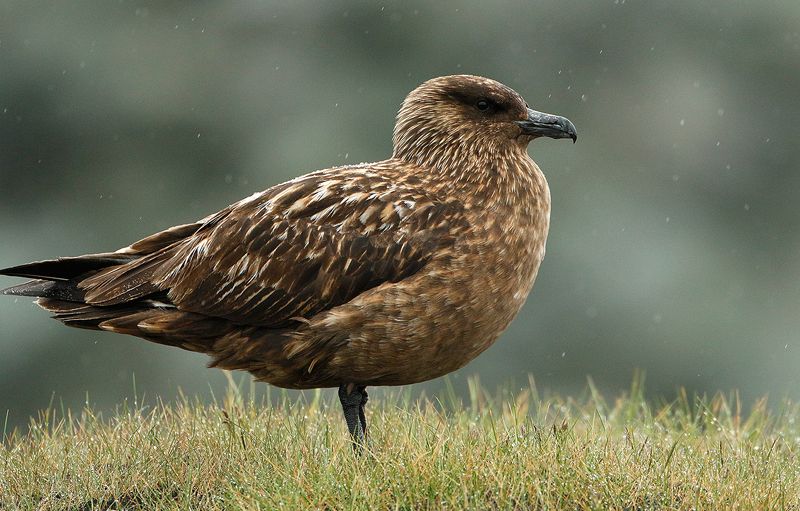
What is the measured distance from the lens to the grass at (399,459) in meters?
2.95

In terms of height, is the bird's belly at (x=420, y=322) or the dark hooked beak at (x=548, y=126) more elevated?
the dark hooked beak at (x=548, y=126)

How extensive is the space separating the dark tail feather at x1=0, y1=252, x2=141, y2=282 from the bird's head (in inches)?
63.6

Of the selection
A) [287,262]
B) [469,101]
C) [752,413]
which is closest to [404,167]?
[469,101]

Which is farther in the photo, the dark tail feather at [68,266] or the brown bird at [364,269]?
the dark tail feather at [68,266]

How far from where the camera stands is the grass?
9.68 feet

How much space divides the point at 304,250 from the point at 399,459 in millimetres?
1022

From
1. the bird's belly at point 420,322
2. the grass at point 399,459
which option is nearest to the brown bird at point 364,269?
the bird's belly at point 420,322

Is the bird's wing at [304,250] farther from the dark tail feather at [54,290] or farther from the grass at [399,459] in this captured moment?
the grass at [399,459]

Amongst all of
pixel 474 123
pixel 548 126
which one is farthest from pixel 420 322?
pixel 548 126

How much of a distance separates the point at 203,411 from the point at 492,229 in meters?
1.78

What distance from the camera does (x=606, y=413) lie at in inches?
186

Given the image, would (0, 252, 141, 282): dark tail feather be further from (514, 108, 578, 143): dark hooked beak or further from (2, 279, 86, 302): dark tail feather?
(514, 108, 578, 143): dark hooked beak

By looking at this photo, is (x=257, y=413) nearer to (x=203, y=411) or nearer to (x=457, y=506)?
(x=203, y=411)

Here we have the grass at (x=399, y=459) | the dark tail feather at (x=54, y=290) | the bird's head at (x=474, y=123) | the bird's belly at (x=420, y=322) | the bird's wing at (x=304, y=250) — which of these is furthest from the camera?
the dark tail feather at (x=54, y=290)
